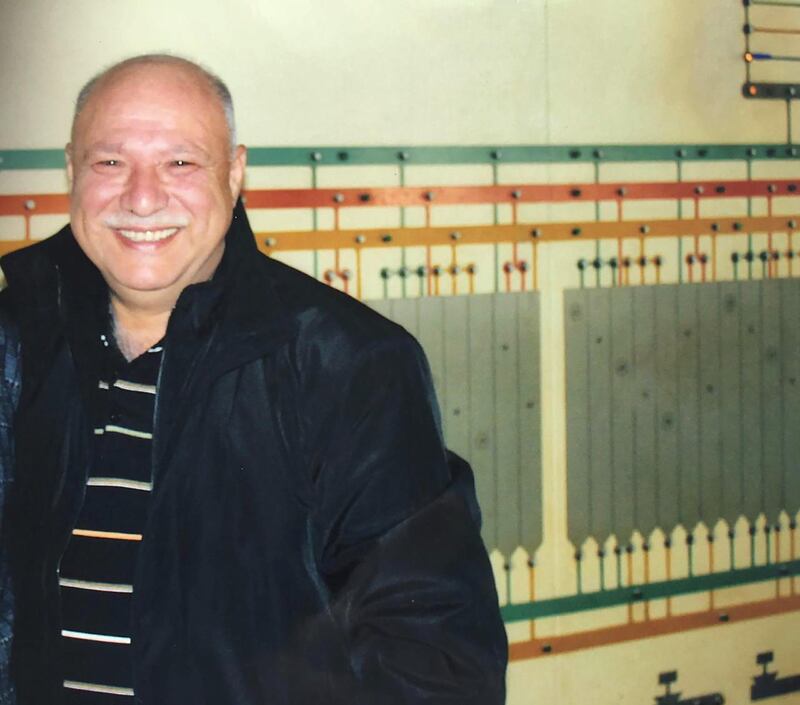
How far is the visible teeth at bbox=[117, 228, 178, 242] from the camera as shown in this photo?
4.25ft

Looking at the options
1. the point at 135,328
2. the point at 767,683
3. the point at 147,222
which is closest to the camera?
the point at 147,222

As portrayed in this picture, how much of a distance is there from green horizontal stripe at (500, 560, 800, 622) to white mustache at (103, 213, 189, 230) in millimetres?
1071

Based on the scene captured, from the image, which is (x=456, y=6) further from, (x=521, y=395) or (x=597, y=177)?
(x=521, y=395)

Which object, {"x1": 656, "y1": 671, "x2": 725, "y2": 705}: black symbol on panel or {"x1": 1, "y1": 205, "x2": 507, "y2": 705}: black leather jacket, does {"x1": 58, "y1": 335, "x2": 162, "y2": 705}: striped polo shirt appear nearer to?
{"x1": 1, "y1": 205, "x2": 507, "y2": 705}: black leather jacket

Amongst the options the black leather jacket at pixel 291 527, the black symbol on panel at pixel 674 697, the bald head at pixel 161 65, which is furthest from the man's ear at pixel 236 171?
the black symbol on panel at pixel 674 697

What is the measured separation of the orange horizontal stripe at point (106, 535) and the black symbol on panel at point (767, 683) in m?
1.56

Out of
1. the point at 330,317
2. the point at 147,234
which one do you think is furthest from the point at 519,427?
the point at 147,234

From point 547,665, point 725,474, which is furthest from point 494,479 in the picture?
point 725,474

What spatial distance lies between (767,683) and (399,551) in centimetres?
148

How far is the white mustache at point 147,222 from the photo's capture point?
1.29 metres

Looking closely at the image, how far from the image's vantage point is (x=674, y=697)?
2246 millimetres

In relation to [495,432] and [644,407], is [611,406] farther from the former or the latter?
[495,432]

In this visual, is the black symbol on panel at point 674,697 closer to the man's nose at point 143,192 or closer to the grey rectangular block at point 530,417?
the grey rectangular block at point 530,417

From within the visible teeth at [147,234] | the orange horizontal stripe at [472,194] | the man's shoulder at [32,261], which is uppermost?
the orange horizontal stripe at [472,194]
